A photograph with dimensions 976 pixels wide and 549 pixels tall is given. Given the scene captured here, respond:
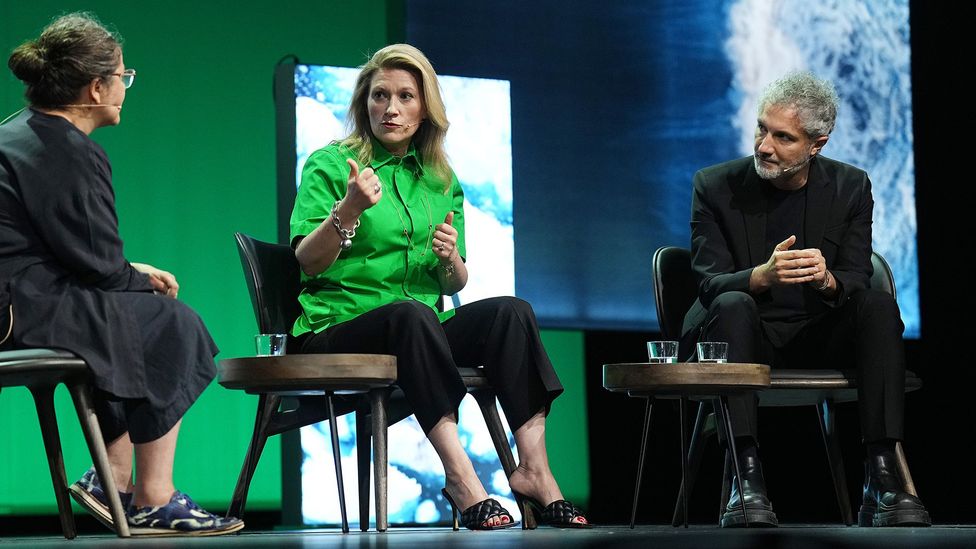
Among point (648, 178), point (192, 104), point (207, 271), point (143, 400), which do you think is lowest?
point (143, 400)

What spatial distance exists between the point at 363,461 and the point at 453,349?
15.1 inches

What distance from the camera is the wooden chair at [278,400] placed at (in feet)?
10.2

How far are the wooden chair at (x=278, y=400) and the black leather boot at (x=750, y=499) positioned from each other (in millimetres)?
508

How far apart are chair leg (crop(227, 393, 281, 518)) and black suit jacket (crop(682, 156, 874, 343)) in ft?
3.82

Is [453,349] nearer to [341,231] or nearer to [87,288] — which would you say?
[341,231]

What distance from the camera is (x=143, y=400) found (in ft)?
8.58

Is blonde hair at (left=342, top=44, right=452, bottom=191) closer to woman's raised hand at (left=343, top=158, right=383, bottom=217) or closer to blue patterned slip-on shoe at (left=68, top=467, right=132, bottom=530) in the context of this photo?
woman's raised hand at (left=343, top=158, right=383, bottom=217)

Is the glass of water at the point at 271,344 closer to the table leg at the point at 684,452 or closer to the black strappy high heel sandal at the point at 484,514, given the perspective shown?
the black strappy high heel sandal at the point at 484,514

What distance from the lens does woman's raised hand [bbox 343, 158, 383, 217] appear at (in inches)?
116

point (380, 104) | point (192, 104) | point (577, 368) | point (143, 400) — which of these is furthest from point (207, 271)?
point (143, 400)

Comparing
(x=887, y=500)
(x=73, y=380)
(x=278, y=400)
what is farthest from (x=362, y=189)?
(x=887, y=500)

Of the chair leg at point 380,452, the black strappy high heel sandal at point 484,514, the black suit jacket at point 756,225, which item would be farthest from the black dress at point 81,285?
the black suit jacket at point 756,225

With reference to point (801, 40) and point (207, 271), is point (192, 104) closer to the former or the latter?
point (207, 271)

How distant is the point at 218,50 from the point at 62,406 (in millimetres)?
1628
